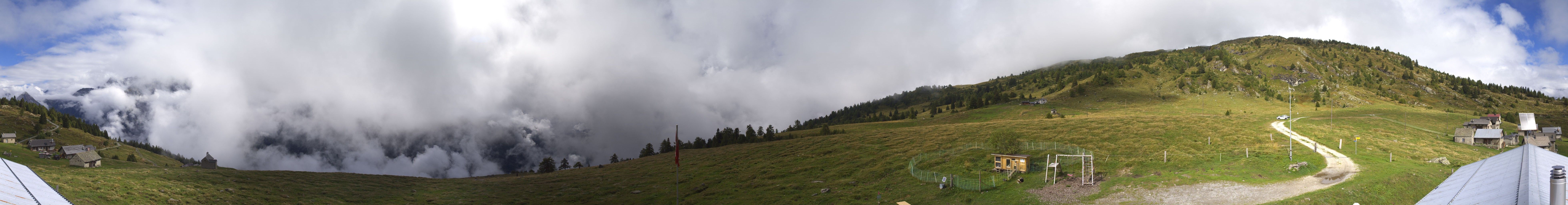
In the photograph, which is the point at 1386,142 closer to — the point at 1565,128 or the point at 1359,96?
the point at 1565,128

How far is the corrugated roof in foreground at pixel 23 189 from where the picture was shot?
1094 cm

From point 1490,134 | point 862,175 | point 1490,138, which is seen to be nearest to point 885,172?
point 862,175

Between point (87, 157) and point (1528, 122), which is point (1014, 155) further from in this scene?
point (87, 157)

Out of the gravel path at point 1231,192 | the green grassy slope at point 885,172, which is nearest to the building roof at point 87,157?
the green grassy slope at point 885,172

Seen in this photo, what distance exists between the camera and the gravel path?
3572 centimetres

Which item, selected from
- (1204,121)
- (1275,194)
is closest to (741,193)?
(1275,194)

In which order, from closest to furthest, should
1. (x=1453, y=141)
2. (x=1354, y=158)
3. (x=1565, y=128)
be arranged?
1. (x=1354, y=158)
2. (x=1453, y=141)
3. (x=1565, y=128)

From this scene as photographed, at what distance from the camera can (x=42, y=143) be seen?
127625 mm

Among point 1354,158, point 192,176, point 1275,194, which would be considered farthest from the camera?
point 192,176

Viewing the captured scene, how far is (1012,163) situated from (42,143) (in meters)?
194

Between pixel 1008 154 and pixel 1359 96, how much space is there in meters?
184

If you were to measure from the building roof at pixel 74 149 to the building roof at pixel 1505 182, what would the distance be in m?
169

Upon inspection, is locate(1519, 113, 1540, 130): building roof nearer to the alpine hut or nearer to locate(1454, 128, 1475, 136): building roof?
locate(1454, 128, 1475, 136): building roof

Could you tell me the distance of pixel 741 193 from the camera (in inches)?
2212
